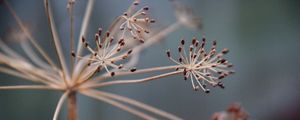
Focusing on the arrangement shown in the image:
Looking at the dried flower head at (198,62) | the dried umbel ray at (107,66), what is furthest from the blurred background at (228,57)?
the dried flower head at (198,62)

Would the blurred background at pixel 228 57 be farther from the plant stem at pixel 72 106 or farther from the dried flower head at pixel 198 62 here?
the dried flower head at pixel 198 62

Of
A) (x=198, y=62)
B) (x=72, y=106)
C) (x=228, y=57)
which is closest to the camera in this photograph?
(x=198, y=62)

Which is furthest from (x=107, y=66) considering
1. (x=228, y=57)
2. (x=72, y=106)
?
(x=228, y=57)

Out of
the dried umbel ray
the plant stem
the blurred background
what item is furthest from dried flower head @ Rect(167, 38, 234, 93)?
the blurred background

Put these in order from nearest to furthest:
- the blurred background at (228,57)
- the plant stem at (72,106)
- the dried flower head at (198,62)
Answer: the dried flower head at (198,62), the plant stem at (72,106), the blurred background at (228,57)

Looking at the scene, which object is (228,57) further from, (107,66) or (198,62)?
(198,62)

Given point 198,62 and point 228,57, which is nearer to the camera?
point 198,62
